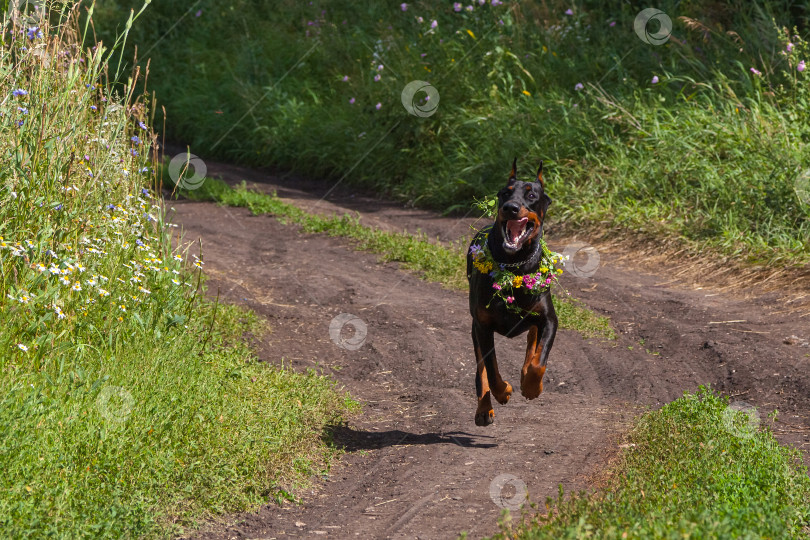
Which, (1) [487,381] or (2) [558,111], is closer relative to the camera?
(1) [487,381]

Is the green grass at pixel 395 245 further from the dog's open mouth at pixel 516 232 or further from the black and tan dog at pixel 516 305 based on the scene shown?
the dog's open mouth at pixel 516 232

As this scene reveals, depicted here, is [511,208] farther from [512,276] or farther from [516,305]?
[516,305]

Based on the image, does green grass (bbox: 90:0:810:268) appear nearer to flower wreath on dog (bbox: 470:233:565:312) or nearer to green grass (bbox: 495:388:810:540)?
green grass (bbox: 495:388:810:540)

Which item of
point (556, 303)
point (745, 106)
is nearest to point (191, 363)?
point (556, 303)

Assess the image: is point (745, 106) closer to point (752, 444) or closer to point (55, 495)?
point (752, 444)

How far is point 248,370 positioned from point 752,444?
2.98 metres

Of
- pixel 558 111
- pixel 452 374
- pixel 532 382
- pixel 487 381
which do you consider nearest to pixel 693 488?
pixel 532 382

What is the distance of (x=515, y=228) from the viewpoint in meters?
4.84

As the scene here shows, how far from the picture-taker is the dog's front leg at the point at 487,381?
16.4 feet

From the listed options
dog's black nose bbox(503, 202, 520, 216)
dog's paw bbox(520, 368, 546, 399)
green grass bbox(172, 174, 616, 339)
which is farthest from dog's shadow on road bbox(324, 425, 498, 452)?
green grass bbox(172, 174, 616, 339)

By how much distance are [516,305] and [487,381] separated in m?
0.53

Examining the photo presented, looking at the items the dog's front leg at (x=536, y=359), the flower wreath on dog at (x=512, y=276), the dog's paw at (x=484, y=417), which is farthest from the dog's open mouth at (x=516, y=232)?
the dog's paw at (x=484, y=417)

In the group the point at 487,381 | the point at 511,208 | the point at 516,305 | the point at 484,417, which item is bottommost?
the point at 484,417

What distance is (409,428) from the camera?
5.45m
